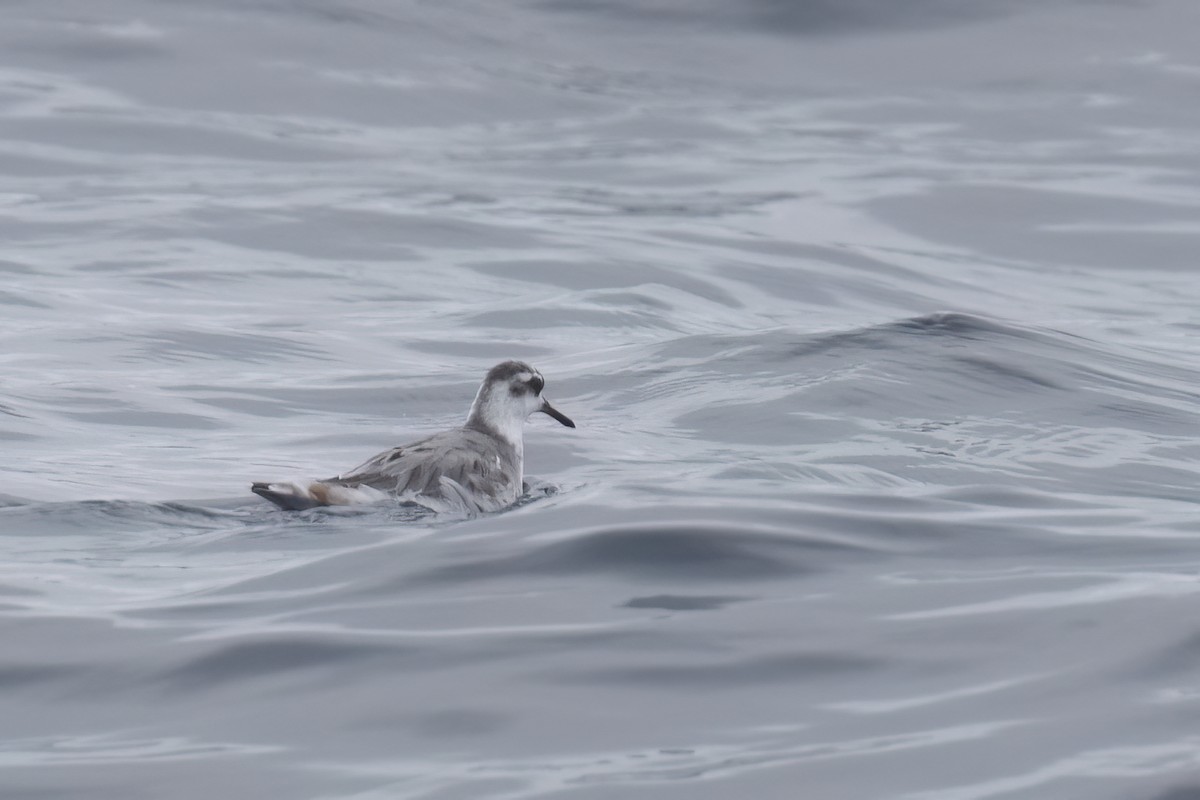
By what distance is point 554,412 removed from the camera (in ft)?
31.8

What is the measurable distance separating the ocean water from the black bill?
0.44ft

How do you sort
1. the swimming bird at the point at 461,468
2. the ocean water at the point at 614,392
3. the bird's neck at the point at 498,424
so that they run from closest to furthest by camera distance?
the ocean water at the point at 614,392 → the swimming bird at the point at 461,468 → the bird's neck at the point at 498,424

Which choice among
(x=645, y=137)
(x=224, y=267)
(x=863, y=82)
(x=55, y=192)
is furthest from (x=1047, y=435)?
(x=863, y=82)

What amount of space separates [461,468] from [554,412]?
1677 millimetres

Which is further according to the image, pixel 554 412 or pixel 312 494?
pixel 554 412

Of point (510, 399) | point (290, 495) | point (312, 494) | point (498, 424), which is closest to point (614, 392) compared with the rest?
point (510, 399)

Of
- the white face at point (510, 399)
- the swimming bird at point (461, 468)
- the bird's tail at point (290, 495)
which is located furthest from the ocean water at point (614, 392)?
the white face at point (510, 399)

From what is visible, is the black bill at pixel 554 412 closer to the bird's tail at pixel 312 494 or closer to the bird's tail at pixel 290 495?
the bird's tail at pixel 312 494

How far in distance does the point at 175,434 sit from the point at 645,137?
523 inches

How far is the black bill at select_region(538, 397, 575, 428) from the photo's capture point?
959 cm

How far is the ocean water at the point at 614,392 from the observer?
4625 millimetres

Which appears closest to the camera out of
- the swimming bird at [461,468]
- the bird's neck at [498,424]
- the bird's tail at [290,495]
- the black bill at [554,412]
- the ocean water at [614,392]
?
the ocean water at [614,392]

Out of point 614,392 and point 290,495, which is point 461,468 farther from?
point 614,392

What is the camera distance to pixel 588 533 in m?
6.44
